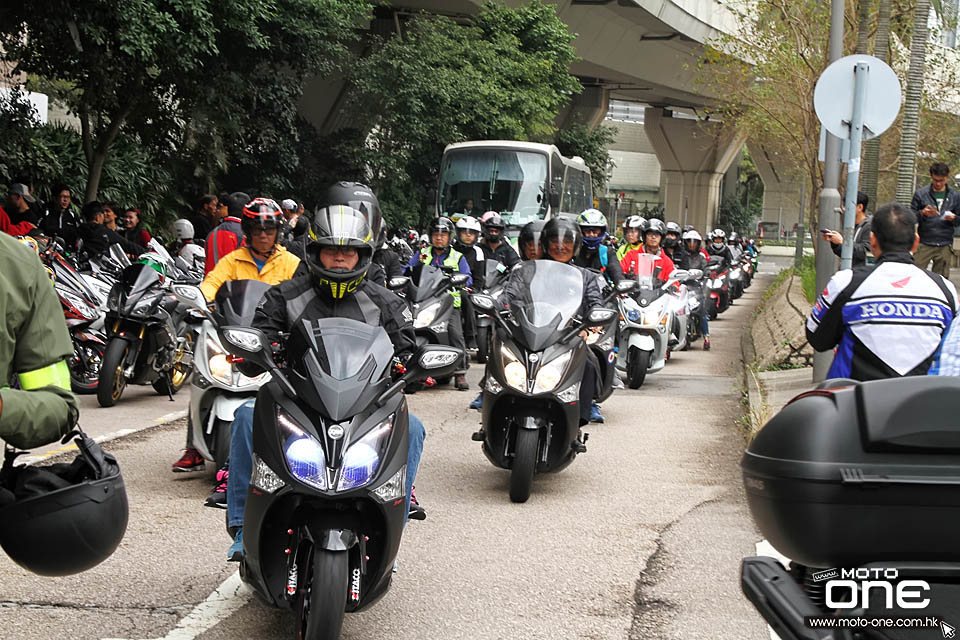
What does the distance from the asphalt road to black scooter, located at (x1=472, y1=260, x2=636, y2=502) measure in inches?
11.6

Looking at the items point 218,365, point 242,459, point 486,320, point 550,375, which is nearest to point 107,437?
point 218,365

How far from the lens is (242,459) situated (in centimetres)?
475

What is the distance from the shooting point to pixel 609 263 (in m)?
11.7

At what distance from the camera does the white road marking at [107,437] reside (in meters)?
8.04

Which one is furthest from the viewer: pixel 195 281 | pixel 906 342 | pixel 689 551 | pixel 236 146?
pixel 236 146

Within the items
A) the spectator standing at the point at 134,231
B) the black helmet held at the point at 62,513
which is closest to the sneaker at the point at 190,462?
the black helmet held at the point at 62,513

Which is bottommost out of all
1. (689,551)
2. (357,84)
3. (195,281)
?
(689,551)

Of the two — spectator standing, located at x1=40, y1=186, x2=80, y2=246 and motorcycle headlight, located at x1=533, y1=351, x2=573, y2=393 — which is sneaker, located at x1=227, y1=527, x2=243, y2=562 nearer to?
motorcycle headlight, located at x1=533, y1=351, x2=573, y2=393

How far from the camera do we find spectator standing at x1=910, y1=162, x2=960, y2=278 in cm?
1257

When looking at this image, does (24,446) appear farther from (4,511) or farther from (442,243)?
(442,243)

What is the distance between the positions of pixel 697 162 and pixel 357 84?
4646 centimetres

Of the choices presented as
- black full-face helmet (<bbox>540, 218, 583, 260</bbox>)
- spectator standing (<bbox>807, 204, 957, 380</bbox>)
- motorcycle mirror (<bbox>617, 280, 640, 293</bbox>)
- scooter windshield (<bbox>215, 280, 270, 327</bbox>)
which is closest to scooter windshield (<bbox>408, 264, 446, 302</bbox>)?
motorcycle mirror (<bbox>617, 280, 640, 293</bbox>)

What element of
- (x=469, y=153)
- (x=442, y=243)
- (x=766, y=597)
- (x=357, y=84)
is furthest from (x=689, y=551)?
(x=357, y=84)

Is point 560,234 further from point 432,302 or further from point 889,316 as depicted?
point 432,302
